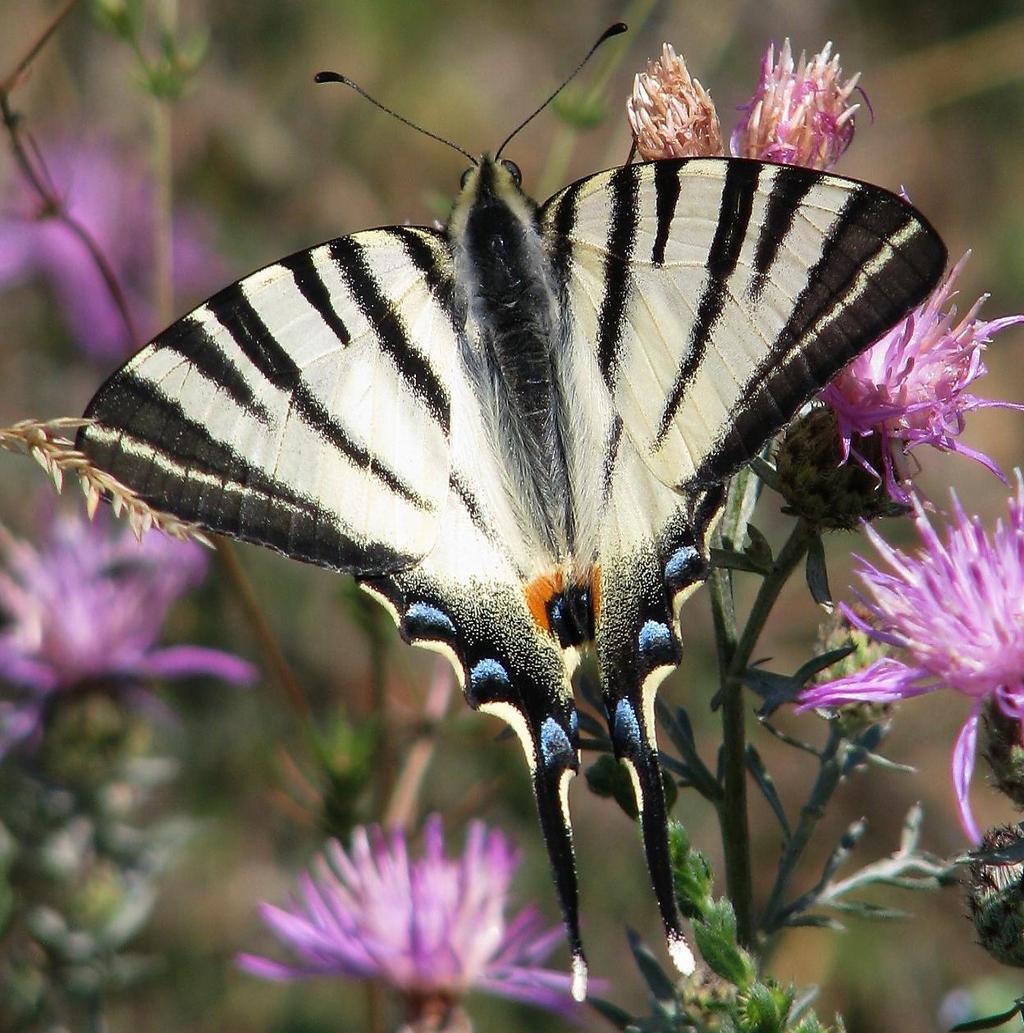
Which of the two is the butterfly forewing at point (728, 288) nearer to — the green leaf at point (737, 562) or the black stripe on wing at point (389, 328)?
the green leaf at point (737, 562)

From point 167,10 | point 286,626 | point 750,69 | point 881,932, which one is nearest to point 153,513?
point 167,10

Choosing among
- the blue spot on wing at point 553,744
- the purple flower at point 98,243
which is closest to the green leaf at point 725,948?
the blue spot on wing at point 553,744

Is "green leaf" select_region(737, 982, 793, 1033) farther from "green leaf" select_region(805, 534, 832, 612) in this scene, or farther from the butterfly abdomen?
the butterfly abdomen

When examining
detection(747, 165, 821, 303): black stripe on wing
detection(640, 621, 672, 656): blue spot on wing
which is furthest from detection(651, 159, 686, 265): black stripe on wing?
detection(640, 621, 672, 656): blue spot on wing

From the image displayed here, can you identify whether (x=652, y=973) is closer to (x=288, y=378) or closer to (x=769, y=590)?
(x=769, y=590)

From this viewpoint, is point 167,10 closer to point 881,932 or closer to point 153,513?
point 153,513
